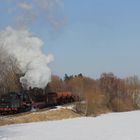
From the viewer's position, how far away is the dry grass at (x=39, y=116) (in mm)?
29788

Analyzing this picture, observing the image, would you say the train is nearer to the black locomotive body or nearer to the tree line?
the black locomotive body

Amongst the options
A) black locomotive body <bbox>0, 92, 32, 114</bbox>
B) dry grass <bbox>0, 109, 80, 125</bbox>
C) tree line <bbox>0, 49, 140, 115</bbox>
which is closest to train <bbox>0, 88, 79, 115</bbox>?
black locomotive body <bbox>0, 92, 32, 114</bbox>

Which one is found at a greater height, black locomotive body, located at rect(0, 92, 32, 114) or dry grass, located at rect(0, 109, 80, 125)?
black locomotive body, located at rect(0, 92, 32, 114)

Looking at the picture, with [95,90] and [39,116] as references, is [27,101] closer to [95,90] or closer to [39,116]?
[39,116]

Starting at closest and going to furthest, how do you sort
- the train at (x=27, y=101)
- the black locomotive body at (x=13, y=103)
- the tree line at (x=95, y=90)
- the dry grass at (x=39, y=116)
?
1. the dry grass at (x=39, y=116)
2. the black locomotive body at (x=13, y=103)
3. the train at (x=27, y=101)
4. the tree line at (x=95, y=90)

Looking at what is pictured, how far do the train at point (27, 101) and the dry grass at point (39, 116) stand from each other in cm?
206

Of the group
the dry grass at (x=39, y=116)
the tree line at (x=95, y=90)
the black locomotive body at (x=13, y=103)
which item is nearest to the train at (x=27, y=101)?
the black locomotive body at (x=13, y=103)

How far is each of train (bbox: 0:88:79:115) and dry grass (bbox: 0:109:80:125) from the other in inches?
81.2

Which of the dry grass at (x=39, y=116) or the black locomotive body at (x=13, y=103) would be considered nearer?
the dry grass at (x=39, y=116)

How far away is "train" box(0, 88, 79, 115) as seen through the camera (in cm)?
3466

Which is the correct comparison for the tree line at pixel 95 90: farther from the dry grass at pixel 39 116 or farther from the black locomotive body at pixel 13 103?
the black locomotive body at pixel 13 103

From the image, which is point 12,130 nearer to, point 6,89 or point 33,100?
point 33,100

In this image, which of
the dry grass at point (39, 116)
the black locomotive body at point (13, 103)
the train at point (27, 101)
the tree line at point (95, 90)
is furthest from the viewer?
the tree line at point (95, 90)

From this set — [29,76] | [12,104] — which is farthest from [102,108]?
[12,104]
